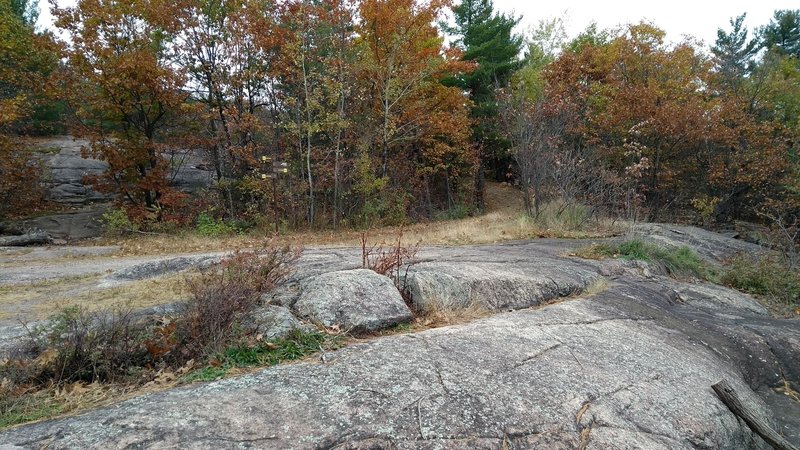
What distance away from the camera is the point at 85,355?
3570 mm

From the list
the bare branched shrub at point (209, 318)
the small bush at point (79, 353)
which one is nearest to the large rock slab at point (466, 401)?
the bare branched shrub at point (209, 318)

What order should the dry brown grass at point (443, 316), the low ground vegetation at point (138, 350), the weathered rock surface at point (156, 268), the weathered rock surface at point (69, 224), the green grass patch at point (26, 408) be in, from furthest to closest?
the weathered rock surface at point (69, 224), the weathered rock surface at point (156, 268), the dry brown grass at point (443, 316), the low ground vegetation at point (138, 350), the green grass patch at point (26, 408)

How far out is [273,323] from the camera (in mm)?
4090

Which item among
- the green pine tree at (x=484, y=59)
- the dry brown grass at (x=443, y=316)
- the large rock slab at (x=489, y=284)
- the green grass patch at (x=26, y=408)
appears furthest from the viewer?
the green pine tree at (x=484, y=59)

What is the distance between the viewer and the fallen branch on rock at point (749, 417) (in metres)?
3.84

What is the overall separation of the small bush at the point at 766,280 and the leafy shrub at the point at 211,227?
42.7 ft

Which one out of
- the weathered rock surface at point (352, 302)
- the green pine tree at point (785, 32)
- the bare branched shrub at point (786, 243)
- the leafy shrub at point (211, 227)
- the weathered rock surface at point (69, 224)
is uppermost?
the green pine tree at point (785, 32)

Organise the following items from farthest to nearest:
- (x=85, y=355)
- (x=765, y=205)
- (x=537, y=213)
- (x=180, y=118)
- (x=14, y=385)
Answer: (x=765, y=205) → (x=180, y=118) → (x=537, y=213) → (x=85, y=355) → (x=14, y=385)

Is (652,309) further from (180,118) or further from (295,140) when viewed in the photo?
(180,118)

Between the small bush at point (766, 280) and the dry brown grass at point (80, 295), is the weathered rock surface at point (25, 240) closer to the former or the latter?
the dry brown grass at point (80, 295)

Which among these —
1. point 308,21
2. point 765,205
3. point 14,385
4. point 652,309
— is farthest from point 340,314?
point 765,205

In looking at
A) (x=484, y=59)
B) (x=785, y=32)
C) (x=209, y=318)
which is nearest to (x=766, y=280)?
(x=209, y=318)

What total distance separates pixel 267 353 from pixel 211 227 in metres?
11.8

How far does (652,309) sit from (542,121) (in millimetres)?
10659
